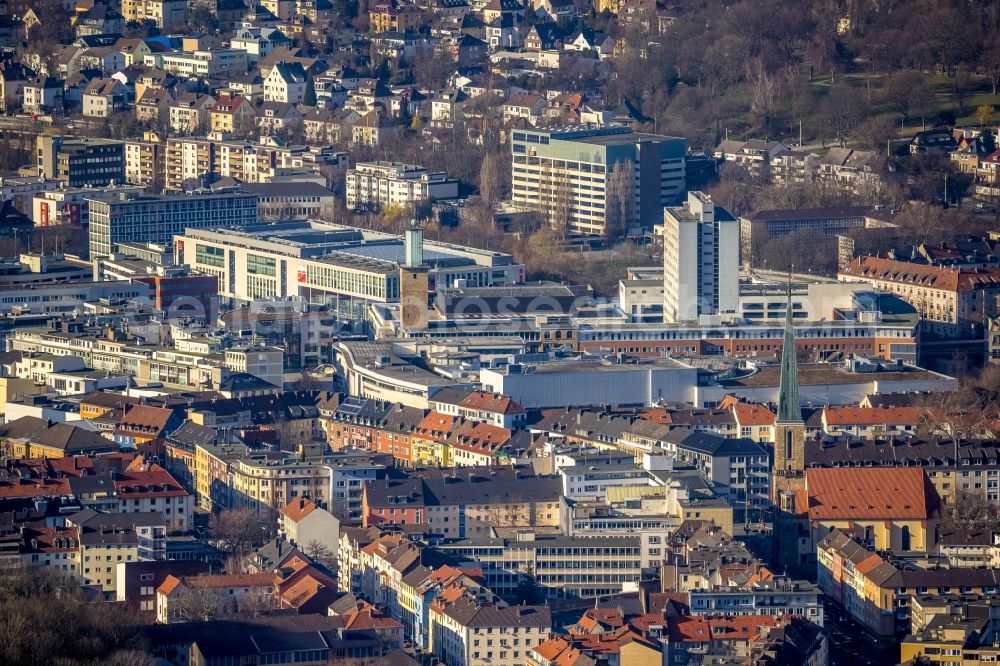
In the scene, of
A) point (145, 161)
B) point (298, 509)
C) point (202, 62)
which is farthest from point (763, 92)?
point (298, 509)

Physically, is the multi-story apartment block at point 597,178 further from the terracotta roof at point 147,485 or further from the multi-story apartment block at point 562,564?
the multi-story apartment block at point 562,564

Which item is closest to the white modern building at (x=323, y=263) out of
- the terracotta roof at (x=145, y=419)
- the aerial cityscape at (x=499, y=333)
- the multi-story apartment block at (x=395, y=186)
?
the aerial cityscape at (x=499, y=333)

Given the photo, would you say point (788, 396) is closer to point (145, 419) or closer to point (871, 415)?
point (871, 415)

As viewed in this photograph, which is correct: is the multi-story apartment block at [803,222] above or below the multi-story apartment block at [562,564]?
above

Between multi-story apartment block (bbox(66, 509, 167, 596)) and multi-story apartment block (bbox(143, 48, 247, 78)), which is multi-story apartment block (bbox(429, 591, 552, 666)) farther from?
multi-story apartment block (bbox(143, 48, 247, 78))

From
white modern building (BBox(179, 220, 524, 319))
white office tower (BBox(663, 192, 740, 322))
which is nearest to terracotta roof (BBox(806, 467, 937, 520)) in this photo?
white office tower (BBox(663, 192, 740, 322))

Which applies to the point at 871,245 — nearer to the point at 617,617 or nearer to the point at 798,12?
the point at 798,12
